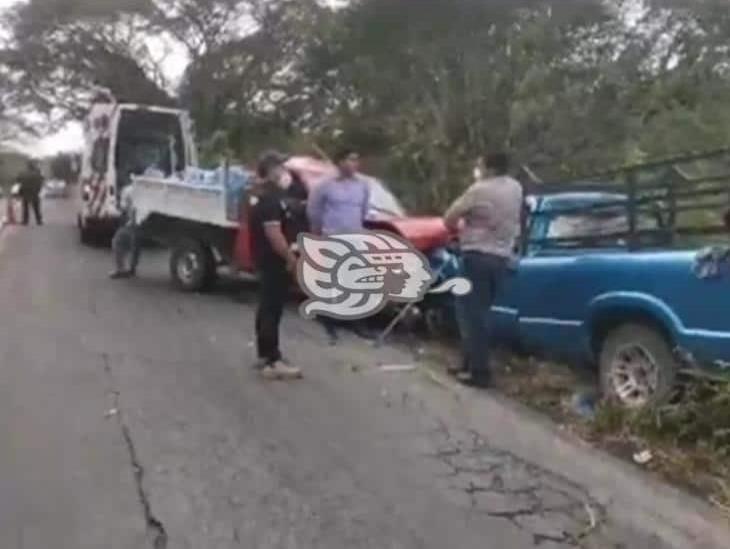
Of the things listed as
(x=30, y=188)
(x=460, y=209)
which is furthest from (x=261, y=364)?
(x=30, y=188)

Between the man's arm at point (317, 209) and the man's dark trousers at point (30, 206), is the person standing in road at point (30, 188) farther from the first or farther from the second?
the man's arm at point (317, 209)

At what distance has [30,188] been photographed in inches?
1048

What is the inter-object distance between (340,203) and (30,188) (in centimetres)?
1918

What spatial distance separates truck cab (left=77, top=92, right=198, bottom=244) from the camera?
19.2 meters

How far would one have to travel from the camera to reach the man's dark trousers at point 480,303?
25.0ft

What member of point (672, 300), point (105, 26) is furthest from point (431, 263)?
point (105, 26)

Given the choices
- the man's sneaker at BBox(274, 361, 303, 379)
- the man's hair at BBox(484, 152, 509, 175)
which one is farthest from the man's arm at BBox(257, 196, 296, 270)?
the man's hair at BBox(484, 152, 509, 175)

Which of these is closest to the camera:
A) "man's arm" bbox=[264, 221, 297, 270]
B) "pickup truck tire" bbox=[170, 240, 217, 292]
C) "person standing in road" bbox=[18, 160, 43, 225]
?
"man's arm" bbox=[264, 221, 297, 270]

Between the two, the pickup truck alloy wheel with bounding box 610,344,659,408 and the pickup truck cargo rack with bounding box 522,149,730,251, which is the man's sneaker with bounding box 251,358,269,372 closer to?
the pickup truck cargo rack with bounding box 522,149,730,251

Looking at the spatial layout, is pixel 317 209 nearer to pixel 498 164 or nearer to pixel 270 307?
pixel 270 307

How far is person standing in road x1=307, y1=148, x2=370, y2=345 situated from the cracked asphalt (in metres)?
1.05

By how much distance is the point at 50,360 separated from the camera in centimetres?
859

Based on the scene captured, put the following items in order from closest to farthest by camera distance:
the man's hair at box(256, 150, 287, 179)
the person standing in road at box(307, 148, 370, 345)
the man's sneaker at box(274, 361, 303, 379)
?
1. the man's hair at box(256, 150, 287, 179)
2. the man's sneaker at box(274, 361, 303, 379)
3. the person standing in road at box(307, 148, 370, 345)

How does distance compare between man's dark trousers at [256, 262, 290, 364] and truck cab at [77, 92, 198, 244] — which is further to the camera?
truck cab at [77, 92, 198, 244]
